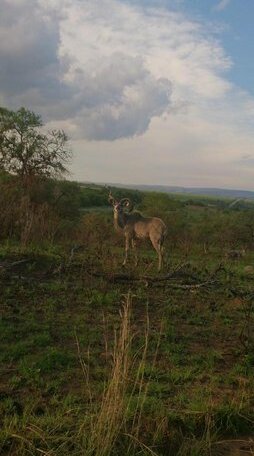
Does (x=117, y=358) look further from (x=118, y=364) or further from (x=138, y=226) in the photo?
(x=138, y=226)

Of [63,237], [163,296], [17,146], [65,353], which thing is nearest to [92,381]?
[65,353]

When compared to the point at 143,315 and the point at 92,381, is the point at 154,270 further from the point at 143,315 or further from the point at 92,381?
the point at 92,381

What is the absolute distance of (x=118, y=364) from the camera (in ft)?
15.7

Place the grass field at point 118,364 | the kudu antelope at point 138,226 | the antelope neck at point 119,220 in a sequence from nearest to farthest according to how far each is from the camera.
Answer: the grass field at point 118,364 → the kudu antelope at point 138,226 → the antelope neck at point 119,220

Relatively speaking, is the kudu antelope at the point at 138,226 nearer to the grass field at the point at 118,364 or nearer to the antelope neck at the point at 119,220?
the antelope neck at the point at 119,220

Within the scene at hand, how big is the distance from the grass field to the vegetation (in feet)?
0.05

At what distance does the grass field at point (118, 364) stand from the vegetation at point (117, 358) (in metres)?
0.02

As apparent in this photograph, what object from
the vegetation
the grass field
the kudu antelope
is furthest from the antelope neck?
the grass field

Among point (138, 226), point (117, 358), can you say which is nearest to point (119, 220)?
point (138, 226)

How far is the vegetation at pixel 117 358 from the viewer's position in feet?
15.9

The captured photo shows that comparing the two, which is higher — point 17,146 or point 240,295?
point 17,146

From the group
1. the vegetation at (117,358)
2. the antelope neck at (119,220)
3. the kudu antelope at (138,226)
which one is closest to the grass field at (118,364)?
the vegetation at (117,358)

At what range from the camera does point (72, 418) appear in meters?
5.19

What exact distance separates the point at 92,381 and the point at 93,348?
1.21 metres
